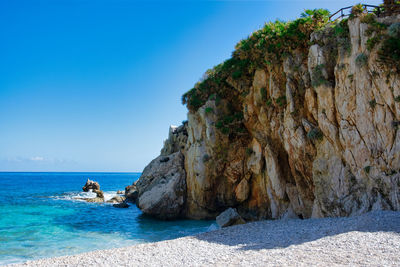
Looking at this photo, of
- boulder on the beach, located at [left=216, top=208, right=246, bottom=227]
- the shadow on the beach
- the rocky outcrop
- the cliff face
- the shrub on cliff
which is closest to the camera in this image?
the shadow on the beach

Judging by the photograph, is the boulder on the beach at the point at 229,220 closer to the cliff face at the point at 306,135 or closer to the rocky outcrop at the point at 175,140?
the cliff face at the point at 306,135

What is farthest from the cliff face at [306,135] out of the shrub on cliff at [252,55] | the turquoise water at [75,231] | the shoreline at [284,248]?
the turquoise water at [75,231]

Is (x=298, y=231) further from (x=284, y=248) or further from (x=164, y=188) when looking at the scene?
(x=164, y=188)

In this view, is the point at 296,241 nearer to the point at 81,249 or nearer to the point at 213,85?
the point at 81,249

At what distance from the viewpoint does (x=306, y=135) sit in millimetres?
17125

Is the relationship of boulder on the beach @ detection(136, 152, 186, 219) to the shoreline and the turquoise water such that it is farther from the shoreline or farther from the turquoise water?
the shoreline

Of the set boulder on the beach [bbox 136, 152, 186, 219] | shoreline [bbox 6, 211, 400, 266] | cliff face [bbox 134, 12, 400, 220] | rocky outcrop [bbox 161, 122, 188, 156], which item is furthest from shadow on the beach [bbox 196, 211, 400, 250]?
rocky outcrop [bbox 161, 122, 188, 156]

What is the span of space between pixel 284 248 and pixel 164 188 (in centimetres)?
1878

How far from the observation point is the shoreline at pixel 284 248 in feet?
25.0

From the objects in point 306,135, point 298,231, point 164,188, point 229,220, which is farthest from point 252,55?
point 164,188

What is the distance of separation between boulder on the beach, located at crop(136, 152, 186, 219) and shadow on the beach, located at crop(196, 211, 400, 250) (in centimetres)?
1355

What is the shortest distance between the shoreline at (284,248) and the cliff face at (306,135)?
126 inches

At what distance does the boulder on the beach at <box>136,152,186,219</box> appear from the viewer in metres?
25.6

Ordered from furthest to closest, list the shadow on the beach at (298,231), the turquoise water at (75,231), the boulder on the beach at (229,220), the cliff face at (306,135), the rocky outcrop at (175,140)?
the rocky outcrop at (175,140), the boulder on the beach at (229,220), the turquoise water at (75,231), the cliff face at (306,135), the shadow on the beach at (298,231)
